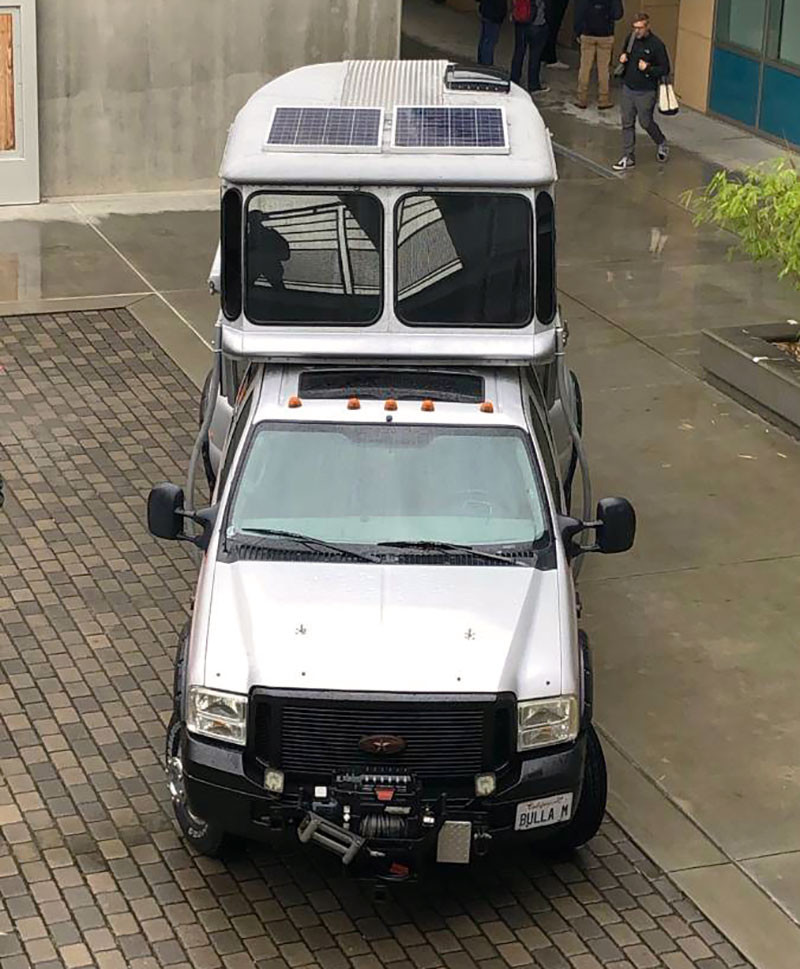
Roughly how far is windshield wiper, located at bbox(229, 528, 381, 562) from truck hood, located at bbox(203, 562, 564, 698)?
0.07 m

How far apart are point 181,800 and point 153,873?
386 mm

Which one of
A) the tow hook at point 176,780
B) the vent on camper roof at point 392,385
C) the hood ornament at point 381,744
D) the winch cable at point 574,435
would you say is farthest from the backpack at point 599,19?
the hood ornament at point 381,744

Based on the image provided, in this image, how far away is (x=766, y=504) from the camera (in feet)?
39.3

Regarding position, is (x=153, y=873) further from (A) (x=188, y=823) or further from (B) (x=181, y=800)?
(B) (x=181, y=800)

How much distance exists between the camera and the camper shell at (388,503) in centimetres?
736

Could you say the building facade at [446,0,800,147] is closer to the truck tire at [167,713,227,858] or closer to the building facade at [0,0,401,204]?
the building facade at [0,0,401,204]

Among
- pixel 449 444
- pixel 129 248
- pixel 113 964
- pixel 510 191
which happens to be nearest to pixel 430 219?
pixel 510 191

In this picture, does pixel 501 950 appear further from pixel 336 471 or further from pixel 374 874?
pixel 336 471

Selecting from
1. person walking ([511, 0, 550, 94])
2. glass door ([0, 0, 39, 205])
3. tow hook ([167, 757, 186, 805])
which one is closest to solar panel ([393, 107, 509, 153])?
tow hook ([167, 757, 186, 805])

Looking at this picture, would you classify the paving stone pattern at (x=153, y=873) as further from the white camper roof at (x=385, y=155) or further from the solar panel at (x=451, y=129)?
the solar panel at (x=451, y=129)

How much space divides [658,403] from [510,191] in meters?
4.33

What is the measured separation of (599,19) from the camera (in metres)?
22.4

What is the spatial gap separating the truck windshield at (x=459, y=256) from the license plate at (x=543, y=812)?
315 centimetres

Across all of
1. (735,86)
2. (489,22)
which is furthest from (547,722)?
(489,22)
